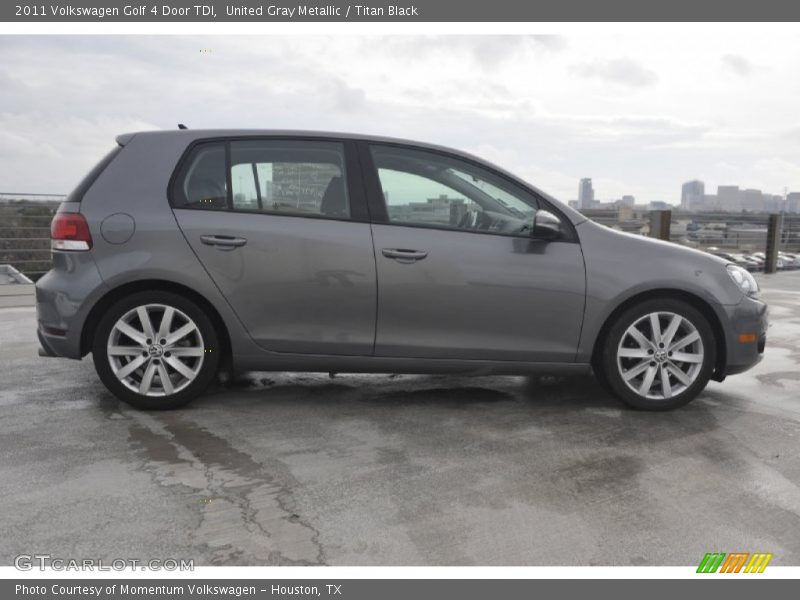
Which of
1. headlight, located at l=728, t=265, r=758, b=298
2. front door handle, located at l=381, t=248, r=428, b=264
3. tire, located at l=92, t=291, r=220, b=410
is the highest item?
front door handle, located at l=381, t=248, r=428, b=264

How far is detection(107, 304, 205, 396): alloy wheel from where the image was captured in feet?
13.9

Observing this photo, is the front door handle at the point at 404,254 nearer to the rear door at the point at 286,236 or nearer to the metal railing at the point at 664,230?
the rear door at the point at 286,236

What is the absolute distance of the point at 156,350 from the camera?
14.0ft

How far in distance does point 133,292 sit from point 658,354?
3263 mm

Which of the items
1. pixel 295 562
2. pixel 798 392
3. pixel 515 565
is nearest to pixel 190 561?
pixel 295 562

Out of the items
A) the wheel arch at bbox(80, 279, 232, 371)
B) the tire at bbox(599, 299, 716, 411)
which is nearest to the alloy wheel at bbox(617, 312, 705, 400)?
the tire at bbox(599, 299, 716, 411)

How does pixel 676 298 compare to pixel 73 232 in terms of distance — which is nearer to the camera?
pixel 73 232

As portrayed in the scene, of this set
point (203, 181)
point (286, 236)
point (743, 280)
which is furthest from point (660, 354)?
point (203, 181)

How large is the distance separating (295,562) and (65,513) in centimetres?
106

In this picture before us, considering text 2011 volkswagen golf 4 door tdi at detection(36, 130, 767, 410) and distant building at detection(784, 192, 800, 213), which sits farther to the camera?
distant building at detection(784, 192, 800, 213)

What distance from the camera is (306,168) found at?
437 centimetres

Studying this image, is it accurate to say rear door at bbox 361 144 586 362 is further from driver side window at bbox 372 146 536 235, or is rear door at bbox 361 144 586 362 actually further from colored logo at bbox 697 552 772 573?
colored logo at bbox 697 552 772 573

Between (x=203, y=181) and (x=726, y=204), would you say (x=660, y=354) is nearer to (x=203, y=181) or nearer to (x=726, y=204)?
(x=203, y=181)

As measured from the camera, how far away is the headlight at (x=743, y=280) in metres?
4.56
